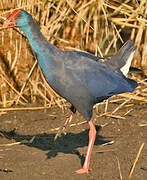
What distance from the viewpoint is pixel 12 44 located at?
4.97 m

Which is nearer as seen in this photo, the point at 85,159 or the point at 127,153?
the point at 85,159

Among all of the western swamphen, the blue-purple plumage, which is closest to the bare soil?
the western swamphen

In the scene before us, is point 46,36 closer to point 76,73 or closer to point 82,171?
point 76,73

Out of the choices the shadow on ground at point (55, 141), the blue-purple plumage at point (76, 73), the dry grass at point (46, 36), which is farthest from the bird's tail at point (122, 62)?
the dry grass at point (46, 36)

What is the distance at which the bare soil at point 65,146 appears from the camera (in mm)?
3484

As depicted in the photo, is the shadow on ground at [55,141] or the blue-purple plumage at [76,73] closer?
the blue-purple plumage at [76,73]

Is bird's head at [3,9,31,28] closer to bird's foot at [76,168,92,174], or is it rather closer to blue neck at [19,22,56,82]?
blue neck at [19,22,56,82]

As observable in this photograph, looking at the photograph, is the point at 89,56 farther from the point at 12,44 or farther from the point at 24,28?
the point at 12,44

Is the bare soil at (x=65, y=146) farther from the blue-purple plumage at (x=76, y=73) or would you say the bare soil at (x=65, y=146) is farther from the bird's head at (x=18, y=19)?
the bird's head at (x=18, y=19)

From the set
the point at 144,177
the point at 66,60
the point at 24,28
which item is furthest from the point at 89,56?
the point at 144,177

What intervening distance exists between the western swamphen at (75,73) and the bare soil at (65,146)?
0.21m

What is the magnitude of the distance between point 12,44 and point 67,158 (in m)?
1.74

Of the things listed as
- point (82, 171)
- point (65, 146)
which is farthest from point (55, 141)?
point (82, 171)

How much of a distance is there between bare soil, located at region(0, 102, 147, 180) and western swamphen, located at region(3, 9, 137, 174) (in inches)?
8.1
